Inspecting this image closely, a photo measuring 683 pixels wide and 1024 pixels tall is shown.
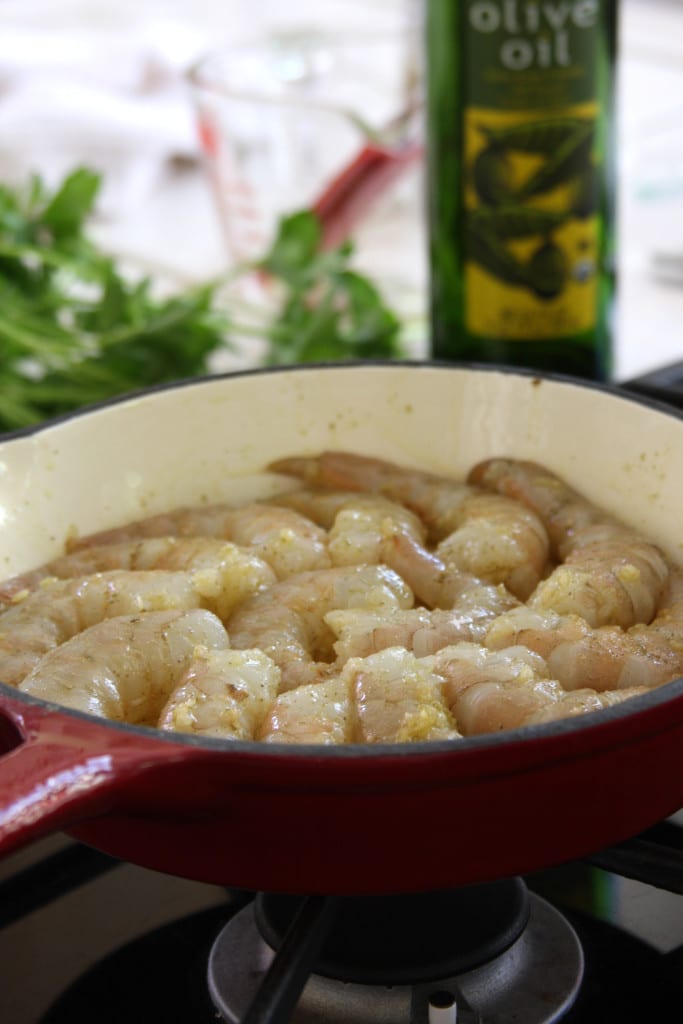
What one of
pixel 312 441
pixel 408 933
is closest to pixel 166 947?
pixel 408 933

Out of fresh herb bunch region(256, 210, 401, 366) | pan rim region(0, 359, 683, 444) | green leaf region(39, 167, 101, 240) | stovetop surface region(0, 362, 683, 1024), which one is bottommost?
stovetop surface region(0, 362, 683, 1024)

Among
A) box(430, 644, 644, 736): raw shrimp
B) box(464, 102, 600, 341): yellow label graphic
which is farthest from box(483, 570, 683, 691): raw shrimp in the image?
box(464, 102, 600, 341): yellow label graphic

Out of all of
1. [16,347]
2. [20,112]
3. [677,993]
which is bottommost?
[677,993]

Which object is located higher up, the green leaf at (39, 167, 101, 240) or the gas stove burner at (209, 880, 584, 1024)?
the green leaf at (39, 167, 101, 240)

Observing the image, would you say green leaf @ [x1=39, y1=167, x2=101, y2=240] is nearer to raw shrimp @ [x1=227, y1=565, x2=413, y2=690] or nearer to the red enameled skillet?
raw shrimp @ [x1=227, y1=565, x2=413, y2=690]

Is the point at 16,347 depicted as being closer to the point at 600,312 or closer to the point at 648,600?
the point at 600,312

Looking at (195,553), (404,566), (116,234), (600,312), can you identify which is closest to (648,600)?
(404,566)

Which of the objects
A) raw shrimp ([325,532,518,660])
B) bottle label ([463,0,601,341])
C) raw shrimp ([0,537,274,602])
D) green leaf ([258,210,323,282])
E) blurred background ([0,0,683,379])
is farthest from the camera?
blurred background ([0,0,683,379])
